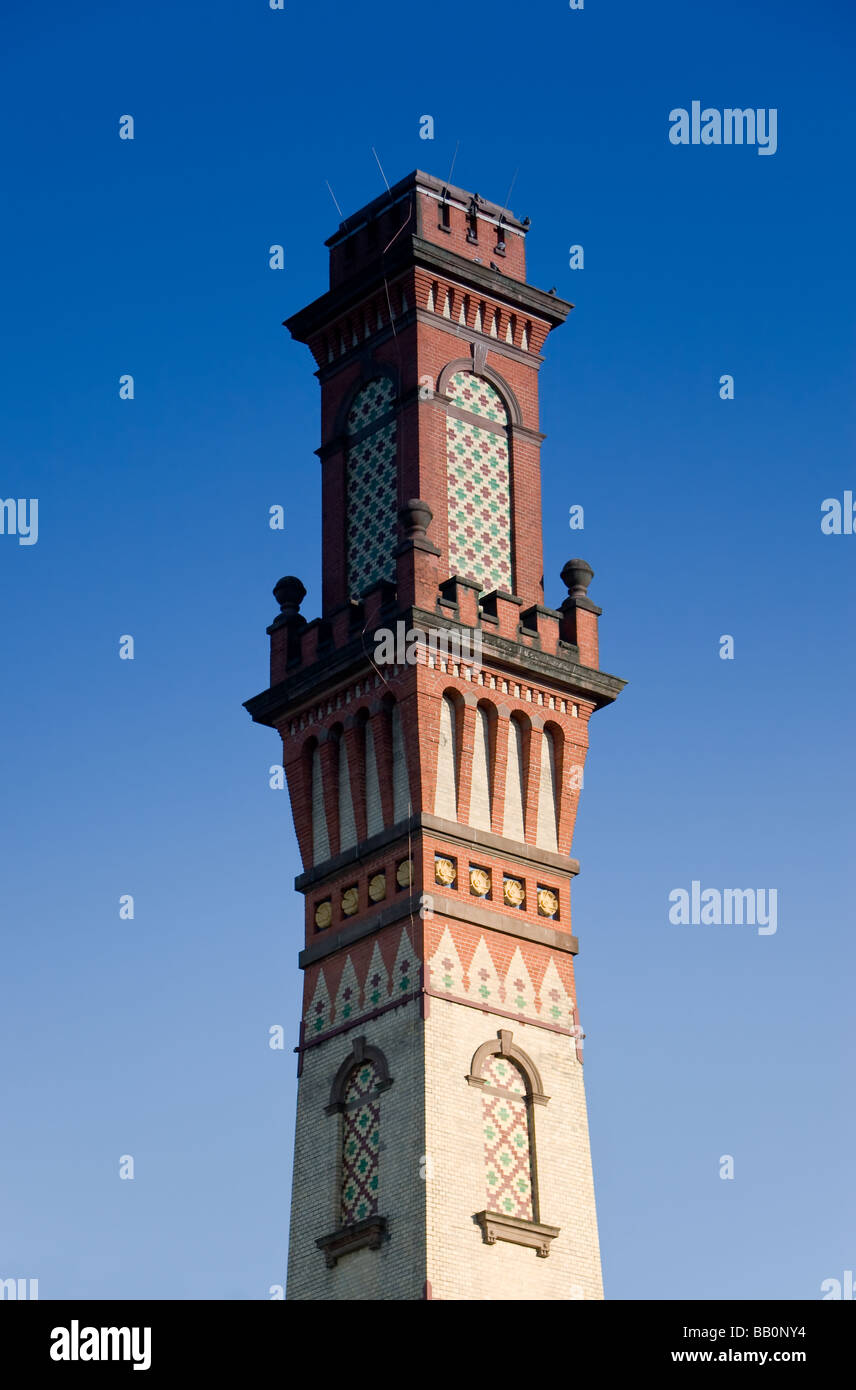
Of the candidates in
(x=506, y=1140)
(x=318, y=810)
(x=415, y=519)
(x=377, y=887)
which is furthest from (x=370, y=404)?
(x=506, y=1140)

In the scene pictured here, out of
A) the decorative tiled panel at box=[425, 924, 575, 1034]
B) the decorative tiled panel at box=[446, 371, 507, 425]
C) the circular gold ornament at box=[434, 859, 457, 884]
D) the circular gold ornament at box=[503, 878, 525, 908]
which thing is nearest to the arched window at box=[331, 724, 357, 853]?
the circular gold ornament at box=[434, 859, 457, 884]

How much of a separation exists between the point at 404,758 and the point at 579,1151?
8.17m

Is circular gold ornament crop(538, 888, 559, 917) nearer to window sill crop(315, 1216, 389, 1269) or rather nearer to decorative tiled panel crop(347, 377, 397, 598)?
decorative tiled panel crop(347, 377, 397, 598)

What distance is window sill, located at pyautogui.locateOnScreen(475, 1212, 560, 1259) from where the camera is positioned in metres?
44.0

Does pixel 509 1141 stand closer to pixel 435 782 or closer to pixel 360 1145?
pixel 360 1145

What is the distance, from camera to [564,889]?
49031 mm

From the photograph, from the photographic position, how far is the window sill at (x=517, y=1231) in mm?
44000

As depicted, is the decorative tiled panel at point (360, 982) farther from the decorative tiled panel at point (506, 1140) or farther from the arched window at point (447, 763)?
the arched window at point (447, 763)

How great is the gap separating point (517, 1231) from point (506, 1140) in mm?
1813

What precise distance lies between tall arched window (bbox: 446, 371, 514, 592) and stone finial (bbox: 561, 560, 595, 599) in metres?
1.26

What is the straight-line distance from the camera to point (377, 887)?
47688mm
